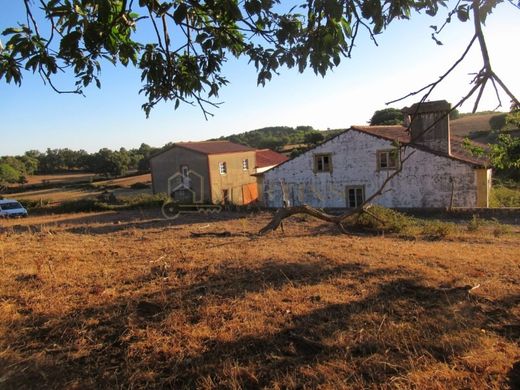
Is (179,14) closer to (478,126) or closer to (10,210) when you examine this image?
(10,210)

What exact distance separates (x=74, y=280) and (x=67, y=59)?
3.25m

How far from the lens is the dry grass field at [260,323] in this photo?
3100mm

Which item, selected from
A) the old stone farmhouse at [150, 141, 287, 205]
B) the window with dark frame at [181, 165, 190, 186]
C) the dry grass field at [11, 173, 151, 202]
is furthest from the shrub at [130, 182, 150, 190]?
the window with dark frame at [181, 165, 190, 186]

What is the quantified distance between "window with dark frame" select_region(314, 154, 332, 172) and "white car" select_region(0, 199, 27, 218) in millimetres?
20164

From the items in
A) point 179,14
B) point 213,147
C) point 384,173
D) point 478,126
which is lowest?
point 384,173

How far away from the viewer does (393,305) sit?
15.0ft

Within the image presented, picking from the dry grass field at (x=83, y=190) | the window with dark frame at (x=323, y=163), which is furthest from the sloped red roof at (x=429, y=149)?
the dry grass field at (x=83, y=190)

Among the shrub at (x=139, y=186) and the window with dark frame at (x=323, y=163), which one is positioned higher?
the window with dark frame at (x=323, y=163)

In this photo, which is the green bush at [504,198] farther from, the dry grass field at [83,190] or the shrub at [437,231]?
the dry grass field at [83,190]

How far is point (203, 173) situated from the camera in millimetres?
37719

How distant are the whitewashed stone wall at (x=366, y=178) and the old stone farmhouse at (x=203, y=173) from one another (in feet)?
36.4

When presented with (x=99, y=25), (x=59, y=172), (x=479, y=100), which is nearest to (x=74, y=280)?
(x=99, y=25)

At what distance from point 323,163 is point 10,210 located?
20.9 meters

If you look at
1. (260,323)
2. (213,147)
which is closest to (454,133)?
(213,147)
